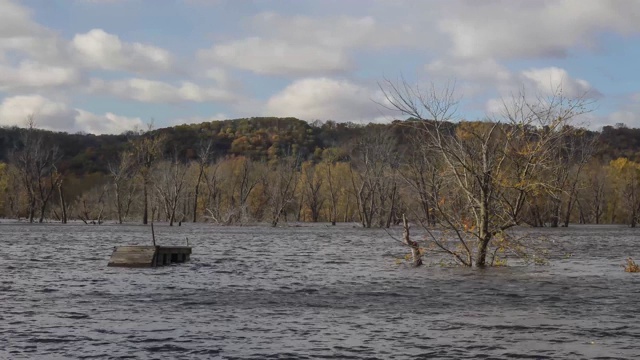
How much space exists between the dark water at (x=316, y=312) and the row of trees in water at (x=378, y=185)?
3.68 metres

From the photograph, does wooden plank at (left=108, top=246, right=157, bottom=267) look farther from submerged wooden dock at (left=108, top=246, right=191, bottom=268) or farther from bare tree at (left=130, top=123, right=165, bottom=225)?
bare tree at (left=130, top=123, right=165, bottom=225)

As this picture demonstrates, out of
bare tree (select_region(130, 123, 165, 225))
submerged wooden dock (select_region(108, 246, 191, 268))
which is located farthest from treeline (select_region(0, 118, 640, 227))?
submerged wooden dock (select_region(108, 246, 191, 268))

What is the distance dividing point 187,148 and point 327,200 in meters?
59.8

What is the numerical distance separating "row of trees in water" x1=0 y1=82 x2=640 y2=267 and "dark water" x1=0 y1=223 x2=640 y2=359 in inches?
145

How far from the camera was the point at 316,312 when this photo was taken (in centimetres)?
2216

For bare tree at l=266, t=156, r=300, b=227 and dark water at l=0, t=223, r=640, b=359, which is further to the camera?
bare tree at l=266, t=156, r=300, b=227

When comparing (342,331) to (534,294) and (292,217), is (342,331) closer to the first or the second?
(534,294)

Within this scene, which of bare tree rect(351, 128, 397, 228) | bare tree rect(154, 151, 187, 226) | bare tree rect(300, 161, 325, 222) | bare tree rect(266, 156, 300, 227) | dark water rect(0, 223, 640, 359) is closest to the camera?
dark water rect(0, 223, 640, 359)

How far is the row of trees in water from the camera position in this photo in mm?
32500

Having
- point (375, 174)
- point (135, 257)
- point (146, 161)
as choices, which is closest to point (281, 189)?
point (375, 174)

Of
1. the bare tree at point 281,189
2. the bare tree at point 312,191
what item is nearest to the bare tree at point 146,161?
the bare tree at point 281,189

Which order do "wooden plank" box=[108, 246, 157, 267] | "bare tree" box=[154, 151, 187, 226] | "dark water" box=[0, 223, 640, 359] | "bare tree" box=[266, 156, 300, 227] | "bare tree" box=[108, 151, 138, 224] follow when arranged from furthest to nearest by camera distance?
"bare tree" box=[108, 151, 138, 224] → "bare tree" box=[154, 151, 187, 226] → "bare tree" box=[266, 156, 300, 227] → "wooden plank" box=[108, 246, 157, 267] → "dark water" box=[0, 223, 640, 359]

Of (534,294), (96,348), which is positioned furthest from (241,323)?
(534,294)

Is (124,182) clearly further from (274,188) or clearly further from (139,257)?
(139,257)
